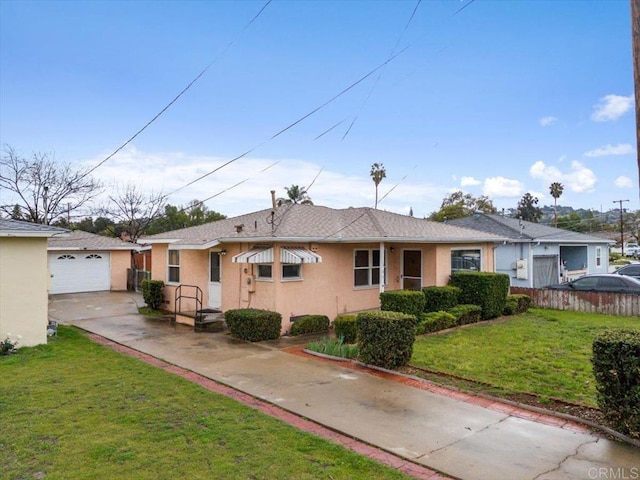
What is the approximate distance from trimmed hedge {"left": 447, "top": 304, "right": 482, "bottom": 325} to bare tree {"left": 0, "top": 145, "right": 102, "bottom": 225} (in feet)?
89.0

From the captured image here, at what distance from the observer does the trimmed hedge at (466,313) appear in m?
12.9

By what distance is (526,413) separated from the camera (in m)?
5.90

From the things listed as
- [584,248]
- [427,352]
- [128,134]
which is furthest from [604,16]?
[584,248]

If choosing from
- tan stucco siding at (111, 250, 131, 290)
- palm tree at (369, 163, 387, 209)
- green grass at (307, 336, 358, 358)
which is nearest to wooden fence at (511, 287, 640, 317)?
green grass at (307, 336, 358, 358)

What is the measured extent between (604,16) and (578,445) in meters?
9.10

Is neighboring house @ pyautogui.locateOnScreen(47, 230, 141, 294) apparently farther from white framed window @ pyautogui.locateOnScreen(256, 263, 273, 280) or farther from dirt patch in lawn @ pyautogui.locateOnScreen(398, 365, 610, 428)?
dirt patch in lawn @ pyautogui.locateOnScreen(398, 365, 610, 428)

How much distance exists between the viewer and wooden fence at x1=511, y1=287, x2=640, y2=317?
14.8 m

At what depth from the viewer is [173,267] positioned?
52.6 feet

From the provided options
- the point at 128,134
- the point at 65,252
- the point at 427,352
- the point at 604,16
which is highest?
the point at 604,16

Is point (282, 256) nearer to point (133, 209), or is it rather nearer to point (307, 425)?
point (307, 425)

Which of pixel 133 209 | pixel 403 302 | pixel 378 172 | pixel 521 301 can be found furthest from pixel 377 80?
pixel 378 172

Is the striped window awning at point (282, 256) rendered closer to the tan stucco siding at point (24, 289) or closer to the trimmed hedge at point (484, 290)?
the tan stucco siding at point (24, 289)

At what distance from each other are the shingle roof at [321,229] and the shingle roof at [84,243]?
366 inches

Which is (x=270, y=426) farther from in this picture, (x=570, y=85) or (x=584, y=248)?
(x=584, y=248)
